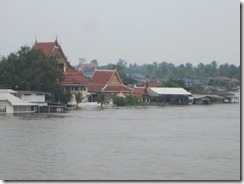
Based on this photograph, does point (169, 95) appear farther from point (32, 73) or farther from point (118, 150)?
point (118, 150)

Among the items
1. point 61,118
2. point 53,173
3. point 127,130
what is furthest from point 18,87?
point 53,173

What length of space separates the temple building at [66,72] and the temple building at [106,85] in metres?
0.70

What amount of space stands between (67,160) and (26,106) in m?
6.14

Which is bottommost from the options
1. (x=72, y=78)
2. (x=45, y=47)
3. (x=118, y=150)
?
(x=118, y=150)

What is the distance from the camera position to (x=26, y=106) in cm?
Answer: 1151

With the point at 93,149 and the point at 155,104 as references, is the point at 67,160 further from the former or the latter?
the point at 155,104

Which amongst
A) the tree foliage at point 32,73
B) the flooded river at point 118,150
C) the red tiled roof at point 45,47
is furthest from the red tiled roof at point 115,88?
the flooded river at point 118,150

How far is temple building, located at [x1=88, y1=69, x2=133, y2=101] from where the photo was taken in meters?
16.1

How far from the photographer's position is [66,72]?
15.3 meters

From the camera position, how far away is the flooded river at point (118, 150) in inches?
192

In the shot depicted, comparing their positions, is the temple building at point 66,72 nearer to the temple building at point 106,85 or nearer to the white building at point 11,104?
the temple building at point 106,85

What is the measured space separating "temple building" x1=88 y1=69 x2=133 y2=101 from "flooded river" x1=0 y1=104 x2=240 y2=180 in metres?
6.59

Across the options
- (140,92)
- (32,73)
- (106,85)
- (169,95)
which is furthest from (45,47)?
(169,95)

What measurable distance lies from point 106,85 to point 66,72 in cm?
141
